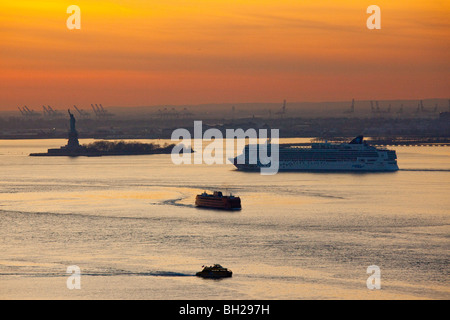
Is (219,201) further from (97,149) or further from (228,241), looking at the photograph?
(97,149)

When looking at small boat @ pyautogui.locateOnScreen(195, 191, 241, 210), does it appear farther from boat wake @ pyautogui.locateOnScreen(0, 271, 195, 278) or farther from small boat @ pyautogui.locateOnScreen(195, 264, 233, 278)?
small boat @ pyautogui.locateOnScreen(195, 264, 233, 278)

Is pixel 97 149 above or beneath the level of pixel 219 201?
above

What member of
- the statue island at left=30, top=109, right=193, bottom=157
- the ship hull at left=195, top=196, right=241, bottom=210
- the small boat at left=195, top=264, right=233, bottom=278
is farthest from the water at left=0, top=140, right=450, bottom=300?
the statue island at left=30, top=109, right=193, bottom=157

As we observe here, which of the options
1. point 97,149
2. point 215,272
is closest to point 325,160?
point 97,149

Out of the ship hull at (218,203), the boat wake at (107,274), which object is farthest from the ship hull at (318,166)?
the boat wake at (107,274)
